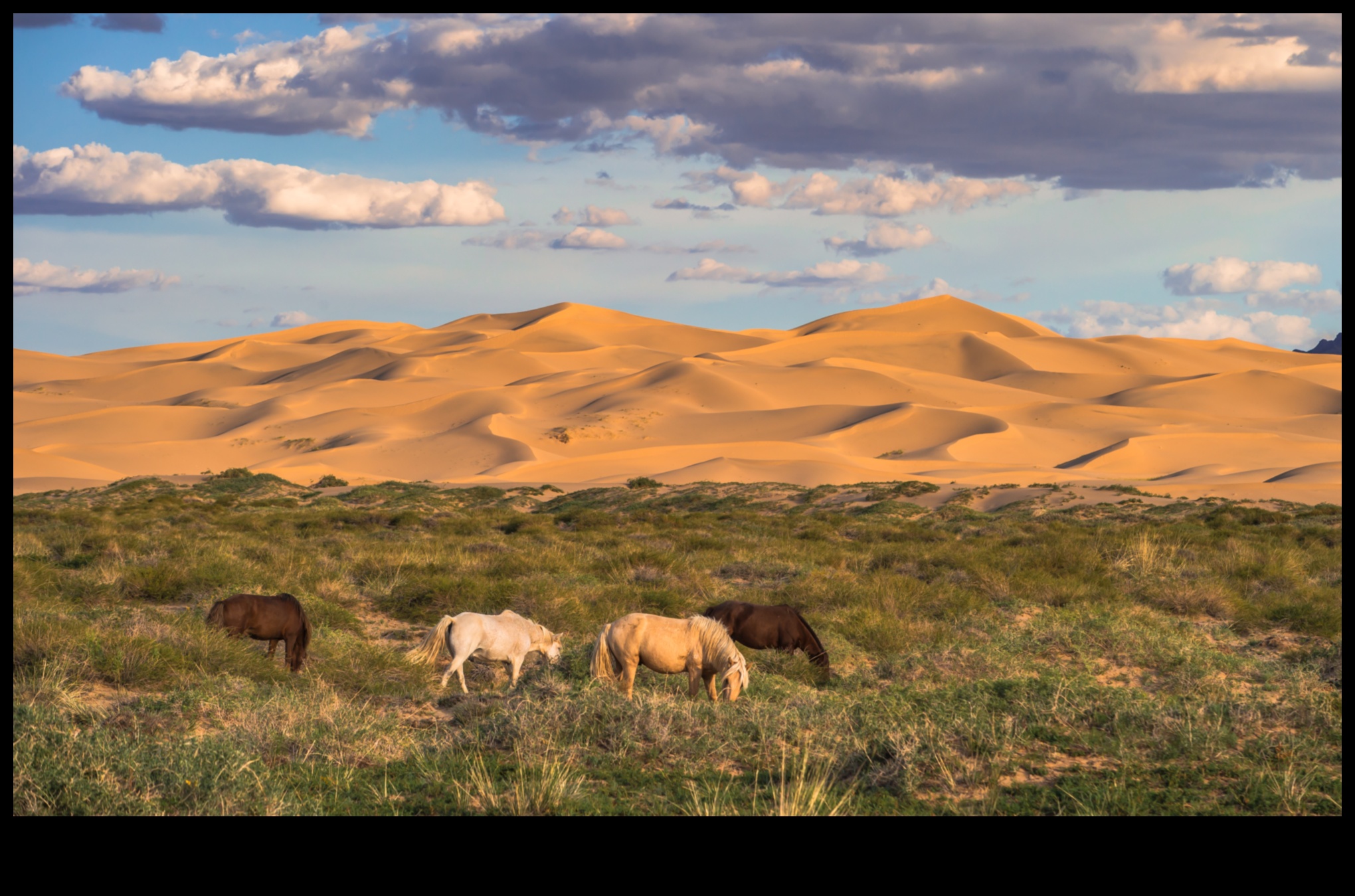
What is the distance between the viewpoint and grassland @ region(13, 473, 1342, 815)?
5844 mm

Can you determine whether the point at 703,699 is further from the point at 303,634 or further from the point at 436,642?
the point at 303,634

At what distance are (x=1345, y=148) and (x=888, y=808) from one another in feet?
12.8

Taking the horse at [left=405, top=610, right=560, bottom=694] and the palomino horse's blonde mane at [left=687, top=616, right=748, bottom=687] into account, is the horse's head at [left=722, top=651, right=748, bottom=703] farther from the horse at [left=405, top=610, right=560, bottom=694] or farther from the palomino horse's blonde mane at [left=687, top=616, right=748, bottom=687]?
the horse at [left=405, top=610, right=560, bottom=694]

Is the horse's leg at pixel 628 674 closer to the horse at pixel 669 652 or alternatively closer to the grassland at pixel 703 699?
the horse at pixel 669 652

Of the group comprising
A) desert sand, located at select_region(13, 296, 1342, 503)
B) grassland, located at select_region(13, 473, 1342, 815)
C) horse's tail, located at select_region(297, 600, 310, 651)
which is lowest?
grassland, located at select_region(13, 473, 1342, 815)

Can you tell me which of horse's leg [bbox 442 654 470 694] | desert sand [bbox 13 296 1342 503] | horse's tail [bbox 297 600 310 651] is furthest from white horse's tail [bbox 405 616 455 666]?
desert sand [bbox 13 296 1342 503]

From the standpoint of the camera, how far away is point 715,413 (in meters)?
80.0

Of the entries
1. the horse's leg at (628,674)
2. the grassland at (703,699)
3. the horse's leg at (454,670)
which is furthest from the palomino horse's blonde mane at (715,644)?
the horse's leg at (454,670)

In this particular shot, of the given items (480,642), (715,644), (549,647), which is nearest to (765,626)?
(715,644)

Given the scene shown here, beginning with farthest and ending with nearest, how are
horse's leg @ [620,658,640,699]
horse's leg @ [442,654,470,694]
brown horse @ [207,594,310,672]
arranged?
brown horse @ [207,594,310,672] → horse's leg @ [442,654,470,694] → horse's leg @ [620,658,640,699]

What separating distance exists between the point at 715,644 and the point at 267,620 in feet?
13.4

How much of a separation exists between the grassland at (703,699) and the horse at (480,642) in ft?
0.70

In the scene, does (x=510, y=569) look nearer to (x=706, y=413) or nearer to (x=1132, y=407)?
(x=706, y=413)

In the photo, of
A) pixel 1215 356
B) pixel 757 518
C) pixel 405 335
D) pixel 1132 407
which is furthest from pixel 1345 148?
pixel 405 335
